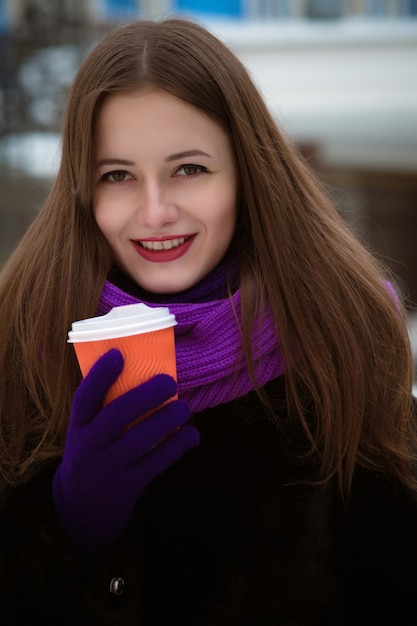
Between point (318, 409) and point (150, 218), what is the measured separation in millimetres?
614

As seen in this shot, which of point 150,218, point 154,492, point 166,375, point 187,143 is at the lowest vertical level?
point 154,492

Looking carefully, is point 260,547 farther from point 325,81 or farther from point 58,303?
point 325,81

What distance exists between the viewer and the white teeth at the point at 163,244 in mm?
1809

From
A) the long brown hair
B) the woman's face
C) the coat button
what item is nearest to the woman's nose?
the woman's face

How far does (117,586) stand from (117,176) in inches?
37.4

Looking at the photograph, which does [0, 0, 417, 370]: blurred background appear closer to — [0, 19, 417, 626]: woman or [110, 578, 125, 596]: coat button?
[0, 19, 417, 626]: woman

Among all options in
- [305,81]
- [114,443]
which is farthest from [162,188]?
[305,81]

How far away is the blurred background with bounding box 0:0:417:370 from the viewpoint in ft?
22.9

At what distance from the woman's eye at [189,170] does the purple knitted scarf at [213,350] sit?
1.01ft

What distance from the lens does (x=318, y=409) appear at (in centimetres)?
184

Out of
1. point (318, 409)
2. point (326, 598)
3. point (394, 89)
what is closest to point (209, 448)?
point (318, 409)

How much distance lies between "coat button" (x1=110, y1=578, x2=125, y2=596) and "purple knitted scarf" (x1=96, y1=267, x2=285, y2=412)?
0.43 metres

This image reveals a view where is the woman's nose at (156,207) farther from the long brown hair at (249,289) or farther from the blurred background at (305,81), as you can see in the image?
the blurred background at (305,81)

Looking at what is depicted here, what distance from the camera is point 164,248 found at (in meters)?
1.82
